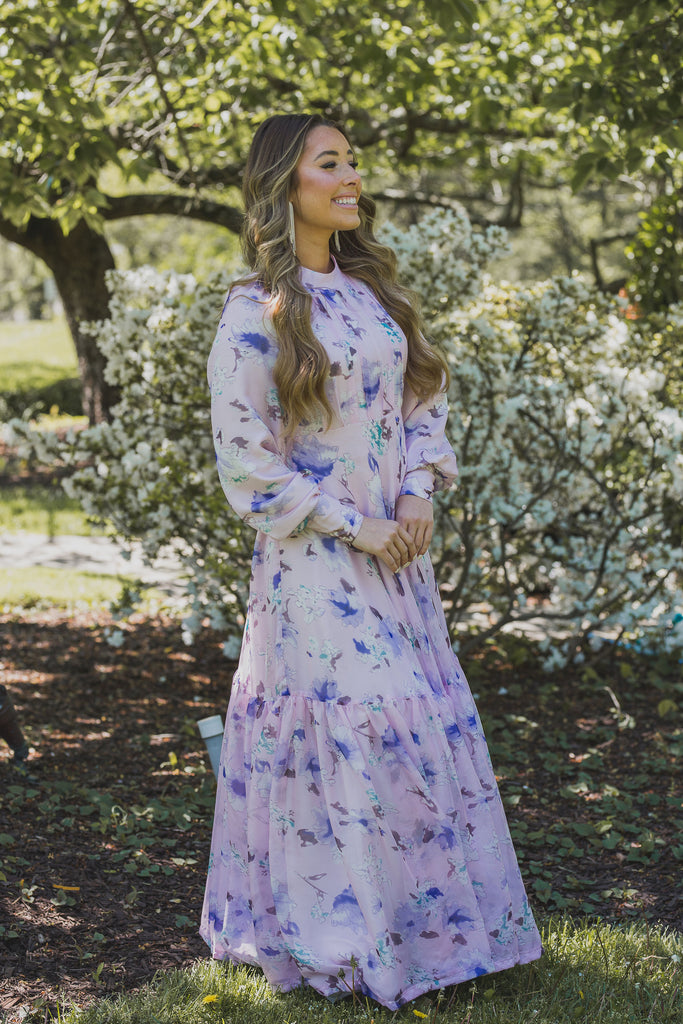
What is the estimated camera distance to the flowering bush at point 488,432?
16.3 feet

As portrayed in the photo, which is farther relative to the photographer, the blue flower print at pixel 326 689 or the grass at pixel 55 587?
the grass at pixel 55 587

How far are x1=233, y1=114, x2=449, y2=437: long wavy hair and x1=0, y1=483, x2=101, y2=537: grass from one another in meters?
6.19

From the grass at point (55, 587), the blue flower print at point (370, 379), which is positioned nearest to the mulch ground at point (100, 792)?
the grass at point (55, 587)

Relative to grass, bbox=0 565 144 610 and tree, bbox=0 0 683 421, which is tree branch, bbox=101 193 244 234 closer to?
tree, bbox=0 0 683 421

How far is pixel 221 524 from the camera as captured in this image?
4895 millimetres

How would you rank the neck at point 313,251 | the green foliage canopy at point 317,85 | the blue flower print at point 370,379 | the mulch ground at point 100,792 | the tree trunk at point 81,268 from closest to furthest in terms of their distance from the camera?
the blue flower print at point 370,379 < the neck at point 313,251 < the mulch ground at point 100,792 < the green foliage canopy at point 317,85 < the tree trunk at point 81,268

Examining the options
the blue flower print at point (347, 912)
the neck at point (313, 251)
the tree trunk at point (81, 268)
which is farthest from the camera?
the tree trunk at point (81, 268)

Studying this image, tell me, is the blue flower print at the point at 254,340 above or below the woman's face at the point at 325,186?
below

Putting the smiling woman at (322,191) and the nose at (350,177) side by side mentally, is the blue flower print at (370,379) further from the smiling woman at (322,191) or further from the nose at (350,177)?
the nose at (350,177)

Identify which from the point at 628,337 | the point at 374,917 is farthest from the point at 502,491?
the point at 374,917

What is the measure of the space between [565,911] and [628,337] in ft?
9.67

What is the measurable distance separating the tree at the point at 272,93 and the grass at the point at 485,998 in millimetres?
3073

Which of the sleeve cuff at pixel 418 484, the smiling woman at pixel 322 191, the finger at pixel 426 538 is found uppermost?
the smiling woman at pixel 322 191

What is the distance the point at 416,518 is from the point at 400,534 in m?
0.10
